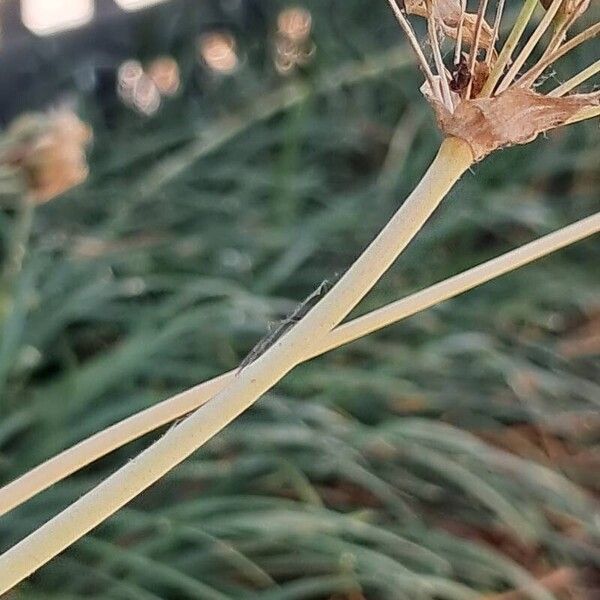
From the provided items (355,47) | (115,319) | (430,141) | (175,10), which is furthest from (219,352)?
(175,10)

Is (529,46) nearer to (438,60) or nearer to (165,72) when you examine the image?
(438,60)

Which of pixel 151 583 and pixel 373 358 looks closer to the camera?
pixel 151 583

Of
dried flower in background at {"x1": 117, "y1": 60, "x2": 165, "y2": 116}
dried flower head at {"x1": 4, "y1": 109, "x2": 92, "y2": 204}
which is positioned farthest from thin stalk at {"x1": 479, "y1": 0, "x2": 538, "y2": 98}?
dried flower in background at {"x1": 117, "y1": 60, "x2": 165, "y2": 116}

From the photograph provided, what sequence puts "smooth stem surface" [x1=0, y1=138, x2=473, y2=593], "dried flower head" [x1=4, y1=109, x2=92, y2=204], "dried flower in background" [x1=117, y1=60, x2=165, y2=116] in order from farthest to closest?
"dried flower in background" [x1=117, y1=60, x2=165, y2=116] < "dried flower head" [x1=4, y1=109, x2=92, y2=204] < "smooth stem surface" [x1=0, y1=138, x2=473, y2=593]

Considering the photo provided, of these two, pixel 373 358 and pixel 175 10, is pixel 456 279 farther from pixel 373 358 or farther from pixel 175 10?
pixel 175 10

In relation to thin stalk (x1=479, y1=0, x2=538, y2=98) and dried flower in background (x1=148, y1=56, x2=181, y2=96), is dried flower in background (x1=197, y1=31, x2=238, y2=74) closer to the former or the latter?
dried flower in background (x1=148, y1=56, x2=181, y2=96)
